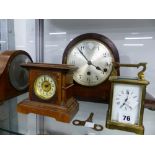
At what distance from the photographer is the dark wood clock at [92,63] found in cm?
68

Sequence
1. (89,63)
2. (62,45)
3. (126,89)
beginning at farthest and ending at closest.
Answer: (62,45) < (89,63) < (126,89)

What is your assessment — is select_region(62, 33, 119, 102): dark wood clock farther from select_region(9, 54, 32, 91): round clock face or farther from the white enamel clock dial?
select_region(9, 54, 32, 91): round clock face

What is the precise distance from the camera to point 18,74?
756 millimetres

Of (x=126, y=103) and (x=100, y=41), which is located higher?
(x=100, y=41)

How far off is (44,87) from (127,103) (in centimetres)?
28

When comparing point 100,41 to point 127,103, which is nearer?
point 127,103

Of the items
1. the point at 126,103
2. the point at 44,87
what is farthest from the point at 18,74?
the point at 126,103

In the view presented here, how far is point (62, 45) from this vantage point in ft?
2.79

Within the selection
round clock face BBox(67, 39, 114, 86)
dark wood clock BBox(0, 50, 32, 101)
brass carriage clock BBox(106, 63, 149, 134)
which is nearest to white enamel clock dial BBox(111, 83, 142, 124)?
brass carriage clock BBox(106, 63, 149, 134)

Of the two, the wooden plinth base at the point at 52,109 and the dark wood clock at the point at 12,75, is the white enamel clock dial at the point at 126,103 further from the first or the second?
the dark wood clock at the point at 12,75

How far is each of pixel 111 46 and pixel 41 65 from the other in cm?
26

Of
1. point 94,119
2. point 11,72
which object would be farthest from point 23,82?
point 94,119

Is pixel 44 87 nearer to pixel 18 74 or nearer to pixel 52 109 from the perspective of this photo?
pixel 52 109

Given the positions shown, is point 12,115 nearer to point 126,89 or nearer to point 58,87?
point 58,87
